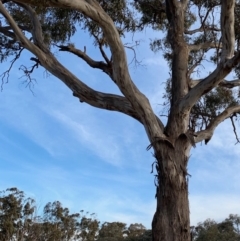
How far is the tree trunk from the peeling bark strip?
1095 mm

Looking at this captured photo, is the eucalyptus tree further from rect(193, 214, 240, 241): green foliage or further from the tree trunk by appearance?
rect(193, 214, 240, 241): green foliage

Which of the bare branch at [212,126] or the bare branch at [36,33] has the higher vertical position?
the bare branch at [36,33]

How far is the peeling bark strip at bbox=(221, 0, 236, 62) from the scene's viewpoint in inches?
209

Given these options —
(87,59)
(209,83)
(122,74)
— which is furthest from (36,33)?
(209,83)

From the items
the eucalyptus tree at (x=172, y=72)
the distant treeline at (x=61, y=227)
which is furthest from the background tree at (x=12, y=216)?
the eucalyptus tree at (x=172, y=72)

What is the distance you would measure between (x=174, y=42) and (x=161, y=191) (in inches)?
96.0

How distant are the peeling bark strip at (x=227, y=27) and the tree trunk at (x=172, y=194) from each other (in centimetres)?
109

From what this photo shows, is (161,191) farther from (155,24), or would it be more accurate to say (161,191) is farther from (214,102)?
(155,24)

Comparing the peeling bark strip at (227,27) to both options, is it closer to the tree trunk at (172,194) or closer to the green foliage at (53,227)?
the tree trunk at (172,194)

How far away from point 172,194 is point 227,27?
1.99 m

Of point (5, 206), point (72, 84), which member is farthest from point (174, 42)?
point (5, 206)

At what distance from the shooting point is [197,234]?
55.1 ft

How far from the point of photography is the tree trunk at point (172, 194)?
512 centimetres

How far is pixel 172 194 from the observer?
17.2ft
